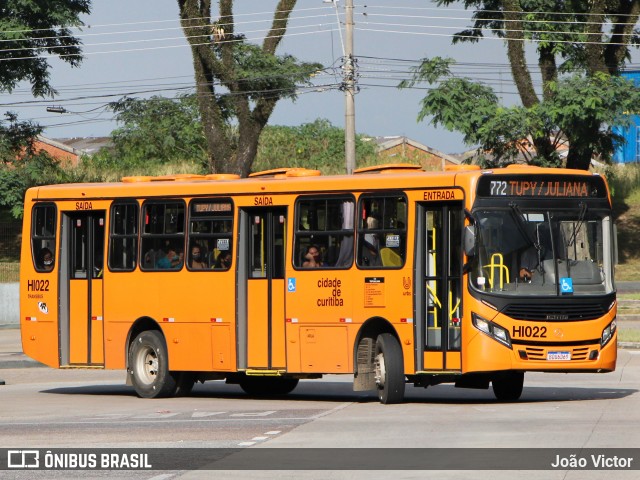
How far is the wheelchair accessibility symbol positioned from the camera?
18484 mm

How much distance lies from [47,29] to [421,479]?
4515 cm

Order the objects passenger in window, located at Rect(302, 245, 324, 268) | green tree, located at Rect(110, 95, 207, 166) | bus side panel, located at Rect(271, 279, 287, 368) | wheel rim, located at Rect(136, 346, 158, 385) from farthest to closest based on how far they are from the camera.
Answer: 1. green tree, located at Rect(110, 95, 207, 166)
2. wheel rim, located at Rect(136, 346, 158, 385)
3. bus side panel, located at Rect(271, 279, 287, 368)
4. passenger in window, located at Rect(302, 245, 324, 268)

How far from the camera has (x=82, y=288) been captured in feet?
75.2

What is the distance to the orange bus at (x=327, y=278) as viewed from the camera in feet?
60.7

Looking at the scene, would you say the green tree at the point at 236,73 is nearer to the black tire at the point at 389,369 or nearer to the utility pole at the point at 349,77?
the utility pole at the point at 349,77

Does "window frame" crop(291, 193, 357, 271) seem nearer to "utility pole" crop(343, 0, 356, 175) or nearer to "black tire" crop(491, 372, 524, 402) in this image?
"black tire" crop(491, 372, 524, 402)

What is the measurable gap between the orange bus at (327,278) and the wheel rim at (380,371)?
3cm

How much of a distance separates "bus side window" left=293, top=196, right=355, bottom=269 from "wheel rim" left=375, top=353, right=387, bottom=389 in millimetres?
1431

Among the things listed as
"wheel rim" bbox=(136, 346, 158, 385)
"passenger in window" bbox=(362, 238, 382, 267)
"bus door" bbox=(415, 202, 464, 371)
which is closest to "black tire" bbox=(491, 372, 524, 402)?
"bus door" bbox=(415, 202, 464, 371)

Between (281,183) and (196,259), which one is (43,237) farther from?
(281,183)

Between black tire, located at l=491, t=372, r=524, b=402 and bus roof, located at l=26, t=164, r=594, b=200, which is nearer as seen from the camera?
bus roof, located at l=26, t=164, r=594, b=200

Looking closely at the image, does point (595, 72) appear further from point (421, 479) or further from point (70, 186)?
point (421, 479)

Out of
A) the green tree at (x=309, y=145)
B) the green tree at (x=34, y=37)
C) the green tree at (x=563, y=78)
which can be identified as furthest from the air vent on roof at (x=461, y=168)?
the green tree at (x=309, y=145)

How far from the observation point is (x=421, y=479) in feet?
38.8
